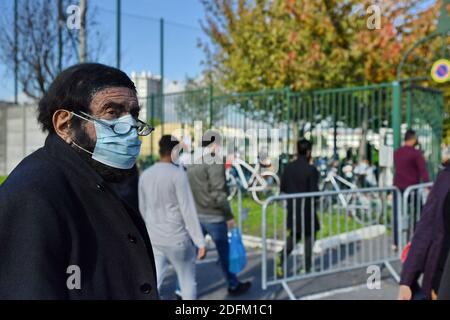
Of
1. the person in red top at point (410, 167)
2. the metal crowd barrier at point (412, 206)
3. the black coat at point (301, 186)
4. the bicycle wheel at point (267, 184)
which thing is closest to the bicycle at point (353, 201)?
the black coat at point (301, 186)

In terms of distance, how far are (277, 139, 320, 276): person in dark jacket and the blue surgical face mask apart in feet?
13.6

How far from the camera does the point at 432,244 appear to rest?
3.21m

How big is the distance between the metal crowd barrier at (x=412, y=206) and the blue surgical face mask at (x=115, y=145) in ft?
17.2

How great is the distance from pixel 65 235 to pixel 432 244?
→ 2.44m

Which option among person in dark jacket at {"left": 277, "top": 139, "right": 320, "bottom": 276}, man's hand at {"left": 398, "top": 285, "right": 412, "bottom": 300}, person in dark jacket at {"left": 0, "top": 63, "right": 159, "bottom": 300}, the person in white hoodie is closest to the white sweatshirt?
the person in white hoodie

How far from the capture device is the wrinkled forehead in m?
1.70

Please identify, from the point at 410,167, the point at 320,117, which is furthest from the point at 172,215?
the point at 320,117

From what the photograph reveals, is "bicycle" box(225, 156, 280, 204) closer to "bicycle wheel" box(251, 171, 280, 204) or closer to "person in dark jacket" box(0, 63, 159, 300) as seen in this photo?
"bicycle wheel" box(251, 171, 280, 204)

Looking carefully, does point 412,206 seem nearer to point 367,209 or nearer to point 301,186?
point 367,209

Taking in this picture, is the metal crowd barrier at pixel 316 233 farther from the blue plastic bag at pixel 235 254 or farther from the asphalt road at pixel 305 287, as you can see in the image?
the blue plastic bag at pixel 235 254

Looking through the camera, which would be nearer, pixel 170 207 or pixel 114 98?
pixel 114 98

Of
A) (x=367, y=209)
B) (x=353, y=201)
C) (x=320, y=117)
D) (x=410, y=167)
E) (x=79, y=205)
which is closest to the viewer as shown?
(x=79, y=205)

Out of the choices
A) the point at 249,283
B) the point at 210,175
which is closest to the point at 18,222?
the point at 210,175
